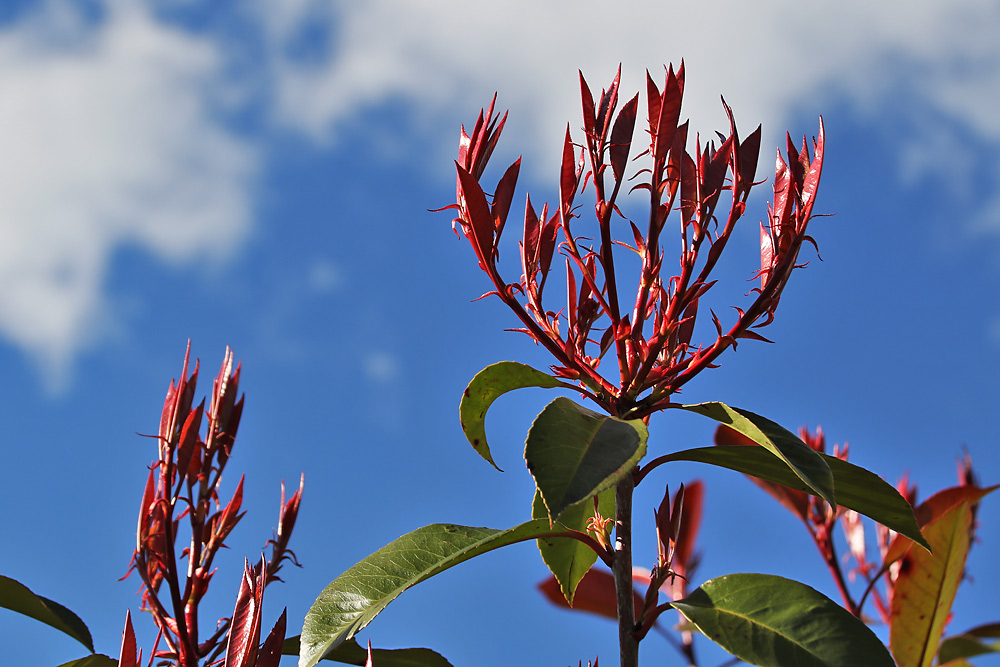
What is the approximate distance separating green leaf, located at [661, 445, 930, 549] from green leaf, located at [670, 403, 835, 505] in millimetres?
122

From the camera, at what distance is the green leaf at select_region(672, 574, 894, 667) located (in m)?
1.22

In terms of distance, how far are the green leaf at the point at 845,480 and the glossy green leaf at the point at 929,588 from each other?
2.28 ft

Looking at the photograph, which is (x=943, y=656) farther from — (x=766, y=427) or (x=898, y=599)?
(x=766, y=427)

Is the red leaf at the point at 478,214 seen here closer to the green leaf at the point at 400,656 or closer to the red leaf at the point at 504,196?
the red leaf at the point at 504,196

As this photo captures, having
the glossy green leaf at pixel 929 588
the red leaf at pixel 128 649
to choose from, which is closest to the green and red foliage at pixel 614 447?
the red leaf at pixel 128 649

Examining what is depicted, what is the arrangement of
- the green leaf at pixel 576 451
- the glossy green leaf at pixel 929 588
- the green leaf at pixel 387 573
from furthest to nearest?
the glossy green leaf at pixel 929 588 → the green leaf at pixel 387 573 → the green leaf at pixel 576 451

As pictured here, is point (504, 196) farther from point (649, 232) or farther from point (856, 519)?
point (856, 519)

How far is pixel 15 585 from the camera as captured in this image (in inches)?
62.9

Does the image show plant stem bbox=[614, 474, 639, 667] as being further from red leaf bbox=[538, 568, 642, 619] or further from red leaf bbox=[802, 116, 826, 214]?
red leaf bbox=[538, 568, 642, 619]

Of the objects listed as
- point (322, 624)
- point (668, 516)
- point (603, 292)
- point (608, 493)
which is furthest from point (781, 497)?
point (322, 624)

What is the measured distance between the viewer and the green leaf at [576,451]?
1.12 meters

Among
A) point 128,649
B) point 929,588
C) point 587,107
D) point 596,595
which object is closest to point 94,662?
point 128,649

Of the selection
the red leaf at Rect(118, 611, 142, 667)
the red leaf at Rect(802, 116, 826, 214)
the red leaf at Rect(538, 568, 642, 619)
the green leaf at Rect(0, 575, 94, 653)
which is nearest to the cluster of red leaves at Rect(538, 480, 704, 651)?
the red leaf at Rect(538, 568, 642, 619)

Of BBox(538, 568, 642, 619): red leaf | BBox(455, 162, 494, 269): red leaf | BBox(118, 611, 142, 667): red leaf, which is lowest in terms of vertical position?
BBox(118, 611, 142, 667): red leaf
